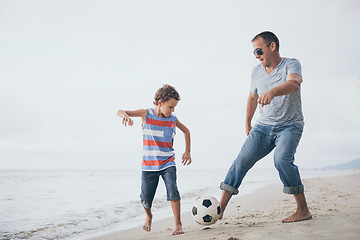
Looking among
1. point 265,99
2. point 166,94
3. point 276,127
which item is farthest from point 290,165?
point 166,94

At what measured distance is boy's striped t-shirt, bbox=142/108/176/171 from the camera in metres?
3.99

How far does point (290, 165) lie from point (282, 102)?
72cm

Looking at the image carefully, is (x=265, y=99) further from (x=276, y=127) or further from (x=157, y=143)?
(x=157, y=143)

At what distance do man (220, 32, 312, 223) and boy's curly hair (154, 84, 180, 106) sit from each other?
1.02 m

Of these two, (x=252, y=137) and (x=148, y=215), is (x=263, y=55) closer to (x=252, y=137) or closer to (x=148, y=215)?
(x=252, y=137)

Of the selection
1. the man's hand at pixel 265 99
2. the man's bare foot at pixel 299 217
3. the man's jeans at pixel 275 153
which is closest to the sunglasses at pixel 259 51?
the man's jeans at pixel 275 153

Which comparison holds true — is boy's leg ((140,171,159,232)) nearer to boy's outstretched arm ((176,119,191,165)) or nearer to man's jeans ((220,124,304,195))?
boy's outstretched arm ((176,119,191,165))

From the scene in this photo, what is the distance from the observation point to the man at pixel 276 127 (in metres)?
3.55

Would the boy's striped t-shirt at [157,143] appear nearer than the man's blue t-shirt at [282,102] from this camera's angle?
No

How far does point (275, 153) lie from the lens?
11.8 feet

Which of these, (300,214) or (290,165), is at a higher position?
(290,165)

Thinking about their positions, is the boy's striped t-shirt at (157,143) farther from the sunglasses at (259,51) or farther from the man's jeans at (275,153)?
the sunglasses at (259,51)

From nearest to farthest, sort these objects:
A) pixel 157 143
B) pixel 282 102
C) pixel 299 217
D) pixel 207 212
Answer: pixel 299 217 < pixel 282 102 < pixel 207 212 < pixel 157 143

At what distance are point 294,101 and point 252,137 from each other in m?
0.65
